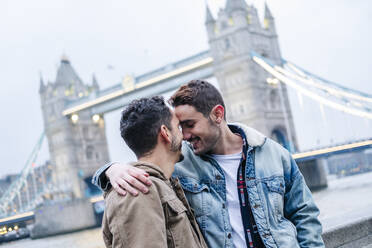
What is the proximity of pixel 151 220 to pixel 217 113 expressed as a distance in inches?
27.7

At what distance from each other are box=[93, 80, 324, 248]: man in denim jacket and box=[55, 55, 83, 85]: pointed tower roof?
40358 mm

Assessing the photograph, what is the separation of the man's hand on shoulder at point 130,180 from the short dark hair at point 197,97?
0.43 meters

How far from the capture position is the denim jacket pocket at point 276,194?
176 centimetres

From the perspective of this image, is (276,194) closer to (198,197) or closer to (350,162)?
(198,197)

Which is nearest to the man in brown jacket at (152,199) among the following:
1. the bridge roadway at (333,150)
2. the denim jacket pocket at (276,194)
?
the denim jacket pocket at (276,194)

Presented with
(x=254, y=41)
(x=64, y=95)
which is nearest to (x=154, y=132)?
(x=254, y=41)

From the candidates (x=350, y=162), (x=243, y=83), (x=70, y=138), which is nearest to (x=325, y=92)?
(x=243, y=83)

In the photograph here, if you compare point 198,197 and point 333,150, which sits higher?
point 198,197

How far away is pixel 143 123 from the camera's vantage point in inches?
59.6

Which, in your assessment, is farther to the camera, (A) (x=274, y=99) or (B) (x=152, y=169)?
(A) (x=274, y=99)

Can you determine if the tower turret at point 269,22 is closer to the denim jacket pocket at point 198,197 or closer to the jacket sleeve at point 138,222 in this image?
the denim jacket pocket at point 198,197

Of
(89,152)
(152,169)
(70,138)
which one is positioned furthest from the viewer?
(89,152)

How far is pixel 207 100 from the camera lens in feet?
5.99

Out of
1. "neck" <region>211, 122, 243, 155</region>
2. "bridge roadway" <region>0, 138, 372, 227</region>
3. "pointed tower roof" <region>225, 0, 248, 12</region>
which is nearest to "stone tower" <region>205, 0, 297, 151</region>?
"pointed tower roof" <region>225, 0, 248, 12</region>
